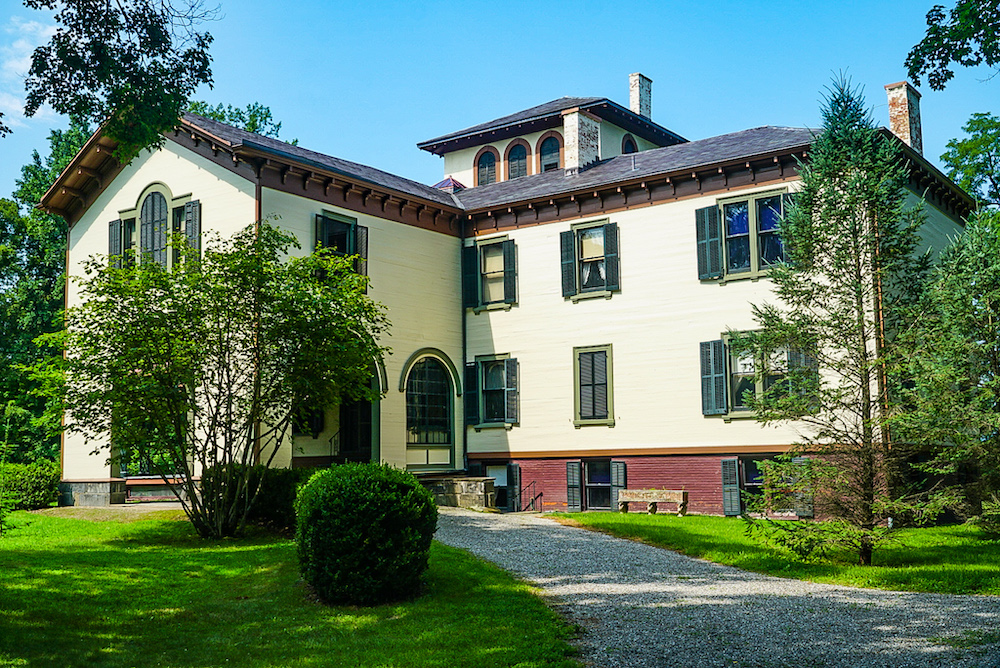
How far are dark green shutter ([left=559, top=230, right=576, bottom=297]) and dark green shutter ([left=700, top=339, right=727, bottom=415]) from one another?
367cm

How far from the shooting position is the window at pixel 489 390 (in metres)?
23.2

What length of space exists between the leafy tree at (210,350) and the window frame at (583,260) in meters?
7.27

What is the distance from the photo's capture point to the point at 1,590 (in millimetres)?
10703

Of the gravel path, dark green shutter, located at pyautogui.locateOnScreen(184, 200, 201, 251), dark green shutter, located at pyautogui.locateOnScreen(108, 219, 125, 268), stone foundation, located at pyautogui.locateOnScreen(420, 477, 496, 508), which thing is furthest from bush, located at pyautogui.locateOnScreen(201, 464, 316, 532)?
dark green shutter, located at pyautogui.locateOnScreen(108, 219, 125, 268)

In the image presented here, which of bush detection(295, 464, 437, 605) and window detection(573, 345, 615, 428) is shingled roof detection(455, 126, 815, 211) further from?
bush detection(295, 464, 437, 605)

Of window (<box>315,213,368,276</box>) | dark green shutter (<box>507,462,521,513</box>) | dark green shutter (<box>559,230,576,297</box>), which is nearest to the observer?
window (<box>315,213,368,276</box>)

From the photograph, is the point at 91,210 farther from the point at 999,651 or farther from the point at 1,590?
the point at 999,651

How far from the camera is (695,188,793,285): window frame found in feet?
64.9

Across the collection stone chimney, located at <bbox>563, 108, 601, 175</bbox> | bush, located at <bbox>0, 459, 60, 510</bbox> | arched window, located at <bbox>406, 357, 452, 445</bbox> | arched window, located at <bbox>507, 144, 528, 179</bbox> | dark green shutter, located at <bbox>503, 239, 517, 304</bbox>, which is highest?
arched window, located at <bbox>507, 144, 528, 179</bbox>

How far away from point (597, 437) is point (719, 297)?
434 cm

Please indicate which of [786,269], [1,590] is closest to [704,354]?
[786,269]

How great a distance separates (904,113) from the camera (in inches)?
835

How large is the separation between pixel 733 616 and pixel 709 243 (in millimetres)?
12258

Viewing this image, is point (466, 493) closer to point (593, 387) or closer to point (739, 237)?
point (593, 387)
